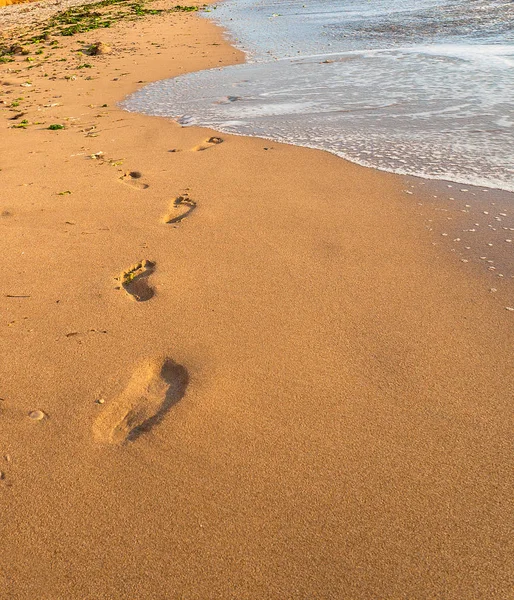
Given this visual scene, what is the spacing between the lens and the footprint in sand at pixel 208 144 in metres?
5.22

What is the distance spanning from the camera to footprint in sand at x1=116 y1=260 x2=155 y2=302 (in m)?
2.97

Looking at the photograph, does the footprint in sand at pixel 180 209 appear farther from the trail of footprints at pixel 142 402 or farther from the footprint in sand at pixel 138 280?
the trail of footprints at pixel 142 402

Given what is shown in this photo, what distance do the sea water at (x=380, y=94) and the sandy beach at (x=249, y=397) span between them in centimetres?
90

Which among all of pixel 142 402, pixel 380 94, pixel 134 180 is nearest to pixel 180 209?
pixel 134 180

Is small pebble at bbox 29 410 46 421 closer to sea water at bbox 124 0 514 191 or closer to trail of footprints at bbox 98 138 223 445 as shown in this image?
trail of footprints at bbox 98 138 223 445

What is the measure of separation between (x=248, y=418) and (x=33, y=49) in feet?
35.8

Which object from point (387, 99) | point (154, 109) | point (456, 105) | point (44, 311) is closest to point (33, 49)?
point (154, 109)

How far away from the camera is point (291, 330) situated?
2.67m

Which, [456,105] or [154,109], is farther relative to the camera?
[154,109]

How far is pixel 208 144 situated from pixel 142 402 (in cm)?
351

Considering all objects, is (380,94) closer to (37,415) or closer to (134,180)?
(134,180)

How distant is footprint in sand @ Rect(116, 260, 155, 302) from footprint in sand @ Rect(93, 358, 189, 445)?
1.86ft

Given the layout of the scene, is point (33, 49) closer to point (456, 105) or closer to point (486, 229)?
point (456, 105)

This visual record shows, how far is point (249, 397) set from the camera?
2.28m
